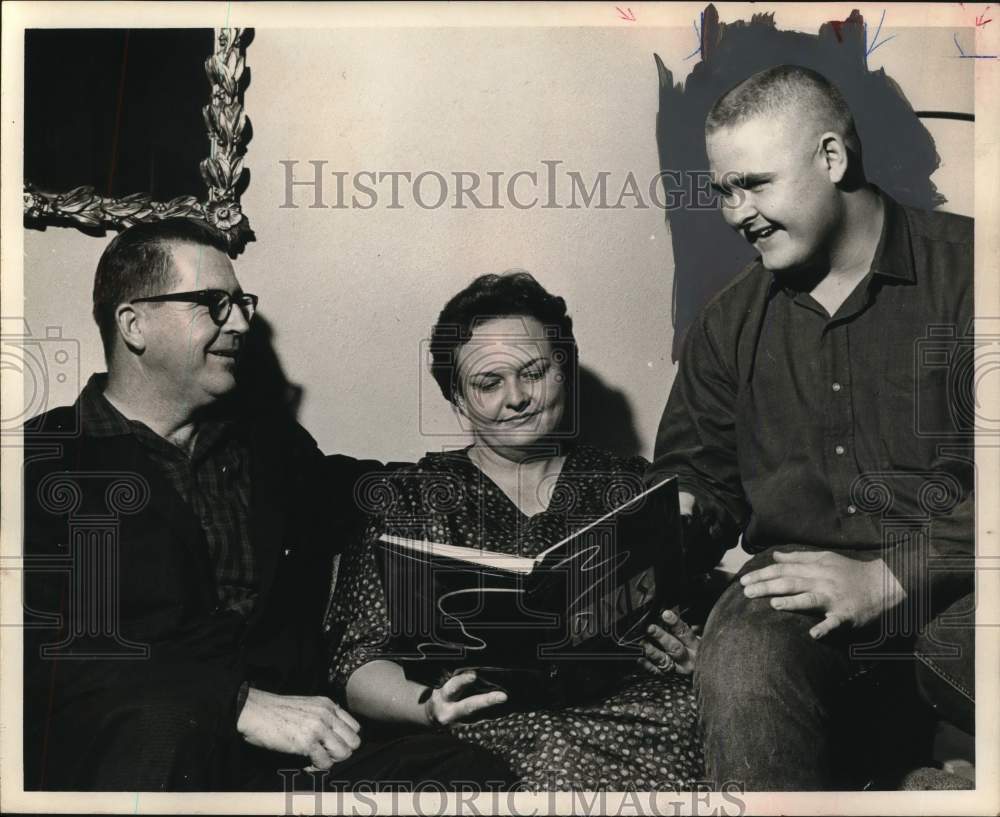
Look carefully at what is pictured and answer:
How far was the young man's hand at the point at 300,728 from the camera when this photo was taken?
100 inches

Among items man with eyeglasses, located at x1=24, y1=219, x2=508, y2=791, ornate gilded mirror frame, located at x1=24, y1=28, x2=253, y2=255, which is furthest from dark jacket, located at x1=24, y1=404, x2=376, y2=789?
ornate gilded mirror frame, located at x1=24, y1=28, x2=253, y2=255

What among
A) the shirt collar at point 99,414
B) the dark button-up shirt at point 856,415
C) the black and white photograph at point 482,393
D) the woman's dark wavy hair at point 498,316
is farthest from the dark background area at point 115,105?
the dark button-up shirt at point 856,415

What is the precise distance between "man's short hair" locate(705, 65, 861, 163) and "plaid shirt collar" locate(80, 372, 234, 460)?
1.24 m

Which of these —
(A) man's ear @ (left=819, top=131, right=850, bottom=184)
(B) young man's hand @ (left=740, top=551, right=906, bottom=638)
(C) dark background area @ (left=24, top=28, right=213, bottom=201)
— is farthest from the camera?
(C) dark background area @ (left=24, top=28, right=213, bottom=201)

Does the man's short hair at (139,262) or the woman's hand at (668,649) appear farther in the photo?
the man's short hair at (139,262)

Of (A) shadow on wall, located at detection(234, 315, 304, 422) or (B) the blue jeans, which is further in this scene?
(A) shadow on wall, located at detection(234, 315, 304, 422)

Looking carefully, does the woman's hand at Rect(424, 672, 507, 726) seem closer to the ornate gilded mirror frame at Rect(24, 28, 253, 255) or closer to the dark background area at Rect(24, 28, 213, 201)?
the ornate gilded mirror frame at Rect(24, 28, 253, 255)

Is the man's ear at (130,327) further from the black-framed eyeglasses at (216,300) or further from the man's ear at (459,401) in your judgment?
the man's ear at (459,401)

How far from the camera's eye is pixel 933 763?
2.66 metres

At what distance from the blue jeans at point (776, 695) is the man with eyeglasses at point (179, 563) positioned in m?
0.53

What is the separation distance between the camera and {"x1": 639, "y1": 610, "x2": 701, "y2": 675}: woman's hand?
2.58 metres

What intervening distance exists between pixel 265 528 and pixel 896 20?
5.74 ft

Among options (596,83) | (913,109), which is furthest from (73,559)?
(913,109)

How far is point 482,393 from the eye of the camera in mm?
2668
